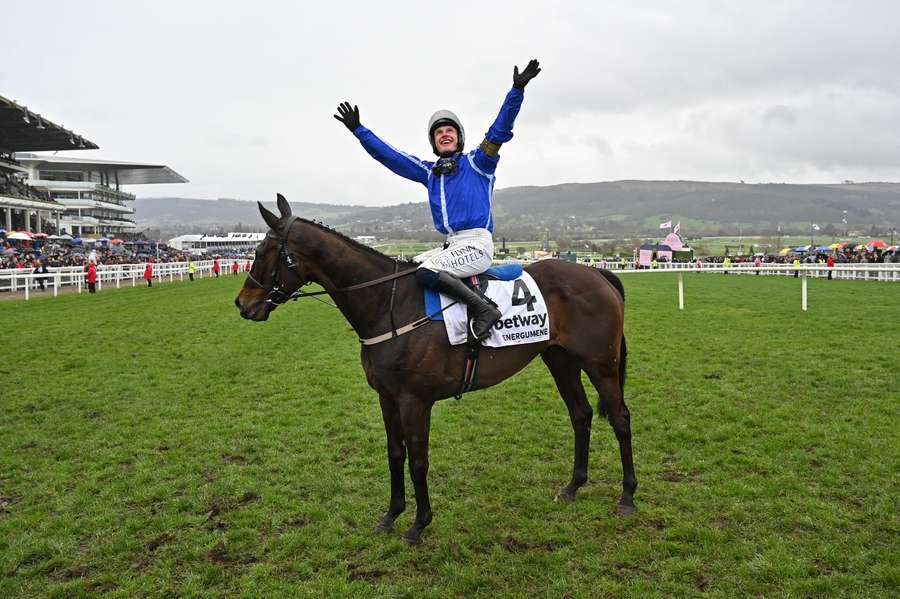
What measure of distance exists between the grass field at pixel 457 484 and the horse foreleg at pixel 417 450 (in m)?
0.15

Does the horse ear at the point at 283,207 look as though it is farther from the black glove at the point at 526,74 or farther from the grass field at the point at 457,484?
the grass field at the point at 457,484

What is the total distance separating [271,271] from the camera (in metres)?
4.57

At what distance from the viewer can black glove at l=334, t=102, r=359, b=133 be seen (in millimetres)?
4906

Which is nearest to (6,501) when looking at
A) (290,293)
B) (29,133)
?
(290,293)

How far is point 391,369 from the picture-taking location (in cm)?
446

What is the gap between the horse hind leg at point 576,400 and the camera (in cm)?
541

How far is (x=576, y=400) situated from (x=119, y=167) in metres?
112

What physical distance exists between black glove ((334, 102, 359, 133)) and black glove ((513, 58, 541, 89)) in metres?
1.44

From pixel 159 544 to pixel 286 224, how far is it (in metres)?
2.76

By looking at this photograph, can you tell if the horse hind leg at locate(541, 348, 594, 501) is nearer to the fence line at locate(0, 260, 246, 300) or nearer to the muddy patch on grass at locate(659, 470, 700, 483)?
the muddy patch on grass at locate(659, 470, 700, 483)

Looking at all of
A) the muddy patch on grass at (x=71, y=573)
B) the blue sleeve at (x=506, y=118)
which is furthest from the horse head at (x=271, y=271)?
the muddy patch on grass at (x=71, y=573)

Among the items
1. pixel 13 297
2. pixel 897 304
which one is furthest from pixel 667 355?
pixel 13 297

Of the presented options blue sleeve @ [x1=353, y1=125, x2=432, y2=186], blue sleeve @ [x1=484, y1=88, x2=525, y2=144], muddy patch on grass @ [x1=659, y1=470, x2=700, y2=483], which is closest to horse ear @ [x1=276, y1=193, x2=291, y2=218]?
blue sleeve @ [x1=353, y1=125, x2=432, y2=186]

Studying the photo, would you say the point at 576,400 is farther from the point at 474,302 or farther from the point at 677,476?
the point at 474,302
